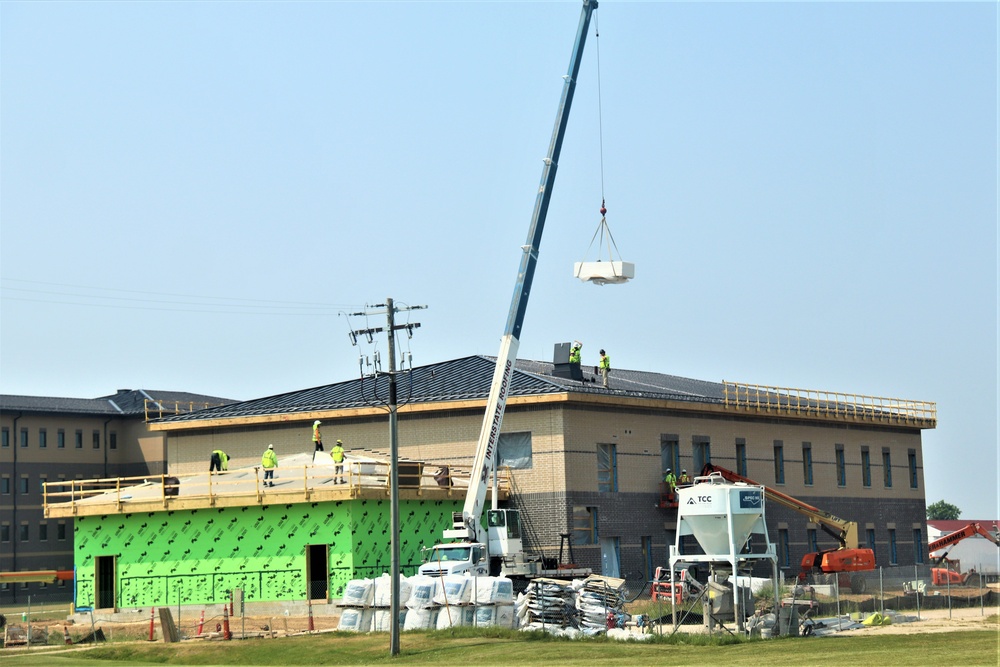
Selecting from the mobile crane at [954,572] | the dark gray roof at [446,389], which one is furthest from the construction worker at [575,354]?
the mobile crane at [954,572]

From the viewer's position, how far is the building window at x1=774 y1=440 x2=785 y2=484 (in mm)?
63375

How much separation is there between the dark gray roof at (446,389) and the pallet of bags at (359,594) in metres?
11.6

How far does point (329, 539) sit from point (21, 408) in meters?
49.5

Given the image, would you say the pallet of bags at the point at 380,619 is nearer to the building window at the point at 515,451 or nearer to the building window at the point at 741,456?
the building window at the point at 515,451

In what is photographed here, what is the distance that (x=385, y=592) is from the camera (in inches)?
1651

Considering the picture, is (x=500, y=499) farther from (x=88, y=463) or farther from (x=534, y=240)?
(x=88, y=463)

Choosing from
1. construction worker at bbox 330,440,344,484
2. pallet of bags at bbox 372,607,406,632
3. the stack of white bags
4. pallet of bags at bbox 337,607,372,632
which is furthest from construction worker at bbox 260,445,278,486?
pallet of bags at bbox 372,607,406,632

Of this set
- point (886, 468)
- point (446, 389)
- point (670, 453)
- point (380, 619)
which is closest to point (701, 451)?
point (670, 453)

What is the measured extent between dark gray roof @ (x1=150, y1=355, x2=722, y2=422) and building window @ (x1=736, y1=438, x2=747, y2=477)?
6.73 ft

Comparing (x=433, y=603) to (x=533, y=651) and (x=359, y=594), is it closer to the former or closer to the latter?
(x=359, y=594)

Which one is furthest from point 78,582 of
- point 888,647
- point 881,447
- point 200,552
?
point 881,447

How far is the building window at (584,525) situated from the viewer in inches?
2064

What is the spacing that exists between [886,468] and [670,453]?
1875 centimetres

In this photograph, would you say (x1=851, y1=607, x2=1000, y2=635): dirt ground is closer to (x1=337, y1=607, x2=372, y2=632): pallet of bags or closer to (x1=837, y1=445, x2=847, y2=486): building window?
(x1=337, y1=607, x2=372, y2=632): pallet of bags
